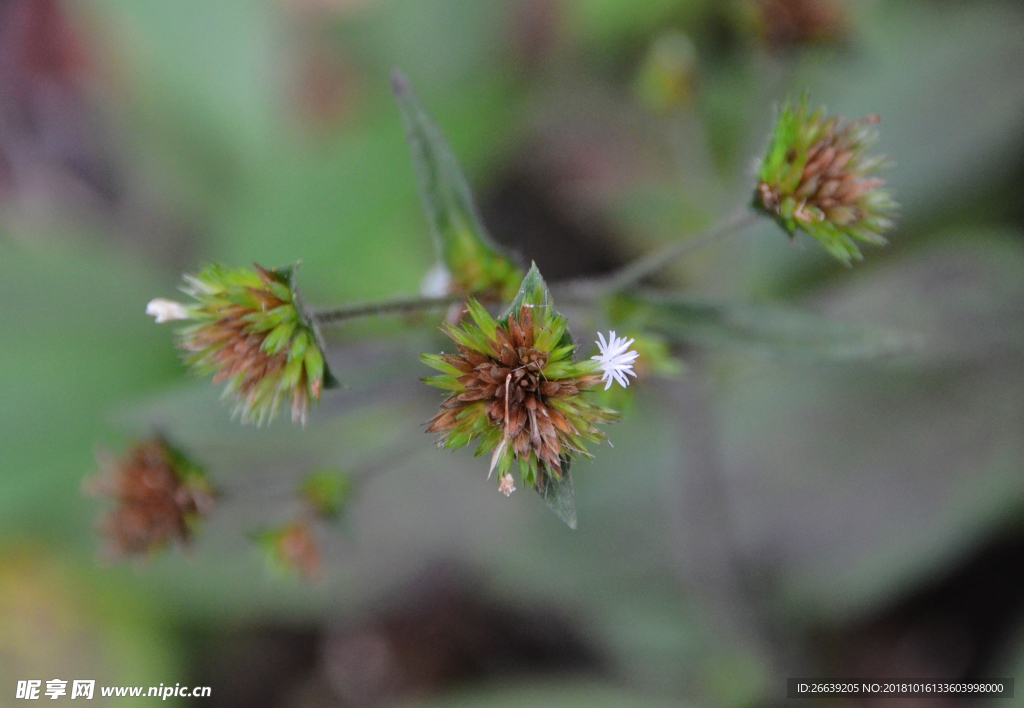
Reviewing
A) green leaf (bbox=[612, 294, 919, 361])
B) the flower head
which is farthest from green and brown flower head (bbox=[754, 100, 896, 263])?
the flower head

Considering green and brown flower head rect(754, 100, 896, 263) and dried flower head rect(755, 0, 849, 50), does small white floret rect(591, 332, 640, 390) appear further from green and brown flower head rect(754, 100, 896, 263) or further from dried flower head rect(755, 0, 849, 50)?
dried flower head rect(755, 0, 849, 50)

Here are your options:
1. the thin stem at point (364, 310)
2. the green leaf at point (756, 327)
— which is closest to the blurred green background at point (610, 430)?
the green leaf at point (756, 327)

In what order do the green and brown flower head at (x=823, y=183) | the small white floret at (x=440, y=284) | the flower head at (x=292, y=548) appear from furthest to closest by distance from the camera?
1. the flower head at (x=292, y=548)
2. the small white floret at (x=440, y=284)
3. the green and brown flower head at (x=823, y=183)

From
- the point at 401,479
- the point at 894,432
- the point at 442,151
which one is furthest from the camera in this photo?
the point at 401,479

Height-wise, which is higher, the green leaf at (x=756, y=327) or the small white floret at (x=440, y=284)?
the small white floret at (x=440, y=284)

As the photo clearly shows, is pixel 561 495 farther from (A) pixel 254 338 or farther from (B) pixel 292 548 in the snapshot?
(B) pixel 292 548

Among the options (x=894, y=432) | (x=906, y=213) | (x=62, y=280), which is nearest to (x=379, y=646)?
(x=62, y=280)

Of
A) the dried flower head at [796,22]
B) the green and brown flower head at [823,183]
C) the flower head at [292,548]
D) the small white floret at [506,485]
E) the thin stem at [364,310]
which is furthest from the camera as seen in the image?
the dried flower head at [796,22]

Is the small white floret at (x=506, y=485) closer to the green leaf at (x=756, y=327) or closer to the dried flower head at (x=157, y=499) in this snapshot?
the green leaf at (x=756, y=327)

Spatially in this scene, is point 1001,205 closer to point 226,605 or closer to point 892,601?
point 892,601
